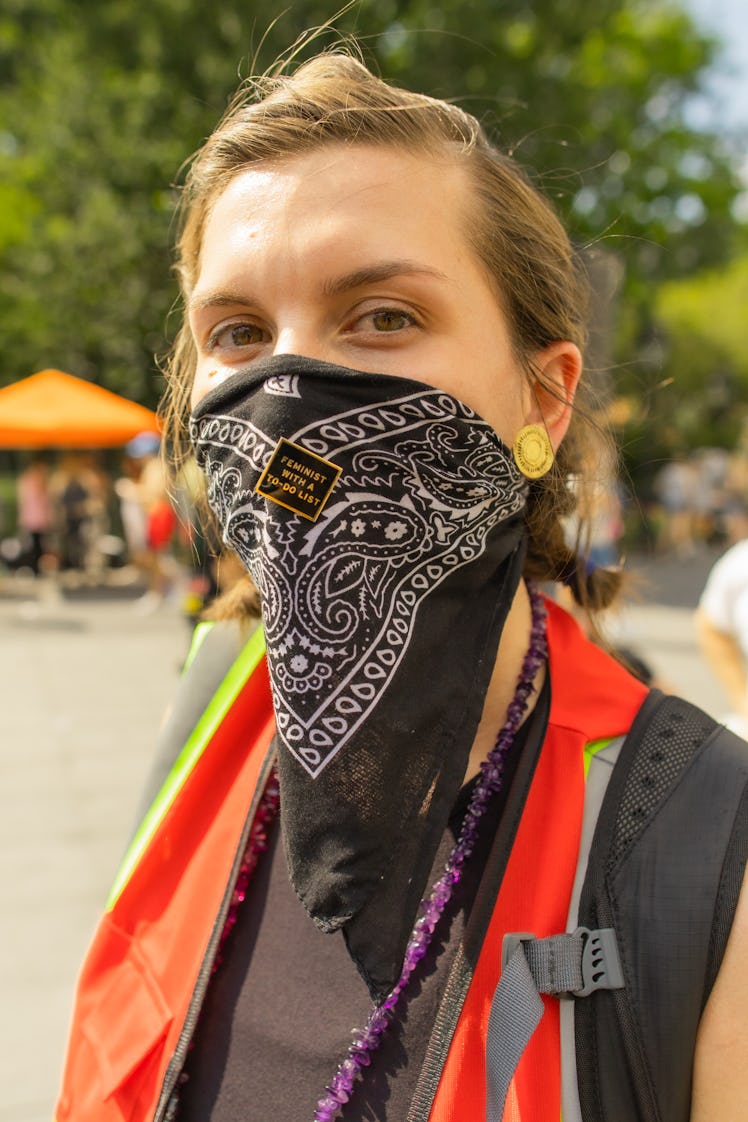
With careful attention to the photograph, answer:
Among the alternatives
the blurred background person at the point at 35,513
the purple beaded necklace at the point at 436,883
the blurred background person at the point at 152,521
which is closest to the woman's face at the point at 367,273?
the purple beaded necklace at the point at 436,883

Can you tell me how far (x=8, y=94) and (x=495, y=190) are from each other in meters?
23.0

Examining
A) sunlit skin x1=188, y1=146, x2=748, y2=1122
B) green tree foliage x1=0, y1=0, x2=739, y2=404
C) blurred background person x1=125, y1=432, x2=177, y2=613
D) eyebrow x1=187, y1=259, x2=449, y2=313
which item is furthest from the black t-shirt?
green tree foliage x1=0, y1=0, x2=739, y2=404

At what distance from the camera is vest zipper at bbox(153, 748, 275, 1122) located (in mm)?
1343

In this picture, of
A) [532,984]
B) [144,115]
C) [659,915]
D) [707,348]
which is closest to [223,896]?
[532,984]

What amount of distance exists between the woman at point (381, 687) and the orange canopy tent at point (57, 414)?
10.1 metres

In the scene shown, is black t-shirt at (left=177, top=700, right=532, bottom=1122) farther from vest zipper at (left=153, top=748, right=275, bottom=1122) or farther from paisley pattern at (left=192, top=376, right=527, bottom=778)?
paisley pattern at (left=192, top=376, right=527, bottom=778)

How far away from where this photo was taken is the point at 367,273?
1.25 m

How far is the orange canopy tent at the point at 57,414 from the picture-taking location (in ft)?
36.1

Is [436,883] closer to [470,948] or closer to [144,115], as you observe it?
[470,948]

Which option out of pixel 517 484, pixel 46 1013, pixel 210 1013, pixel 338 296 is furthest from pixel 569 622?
pixel 46 1013

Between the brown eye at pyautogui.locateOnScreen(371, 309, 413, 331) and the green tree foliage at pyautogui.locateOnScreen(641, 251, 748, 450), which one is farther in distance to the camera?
the green tree foliage at pyautogui.locateOnScreen(641, 251, 748, 450)

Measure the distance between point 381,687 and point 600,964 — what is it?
0.38 m

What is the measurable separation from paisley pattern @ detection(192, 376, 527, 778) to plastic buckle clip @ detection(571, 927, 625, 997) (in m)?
0.35

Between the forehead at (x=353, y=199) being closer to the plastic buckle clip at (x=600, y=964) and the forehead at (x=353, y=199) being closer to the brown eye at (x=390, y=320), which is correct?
the brown eye at (x=390, y=320)
